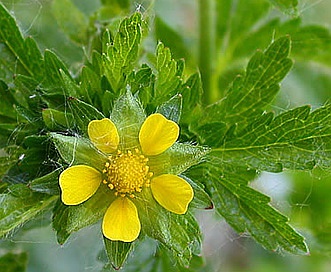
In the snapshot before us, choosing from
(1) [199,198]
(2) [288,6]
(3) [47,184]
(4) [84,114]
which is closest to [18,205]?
(3) [47,184]

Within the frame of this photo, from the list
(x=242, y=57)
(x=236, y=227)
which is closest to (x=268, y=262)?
(x=242, y=57)

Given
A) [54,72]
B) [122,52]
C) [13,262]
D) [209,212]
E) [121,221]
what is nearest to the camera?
[121,221]

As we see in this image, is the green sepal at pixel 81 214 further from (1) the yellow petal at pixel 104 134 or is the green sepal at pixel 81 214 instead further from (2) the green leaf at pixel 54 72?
(2) the green leaf at pixel 54 72

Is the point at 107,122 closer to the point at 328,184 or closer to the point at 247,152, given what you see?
the point at 247,152

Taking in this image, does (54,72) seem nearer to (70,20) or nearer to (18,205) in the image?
(18,205)

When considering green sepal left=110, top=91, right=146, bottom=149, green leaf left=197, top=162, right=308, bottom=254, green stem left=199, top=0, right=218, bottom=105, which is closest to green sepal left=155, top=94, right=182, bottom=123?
green sepal left=110, top=91, right=146, bottom=149
